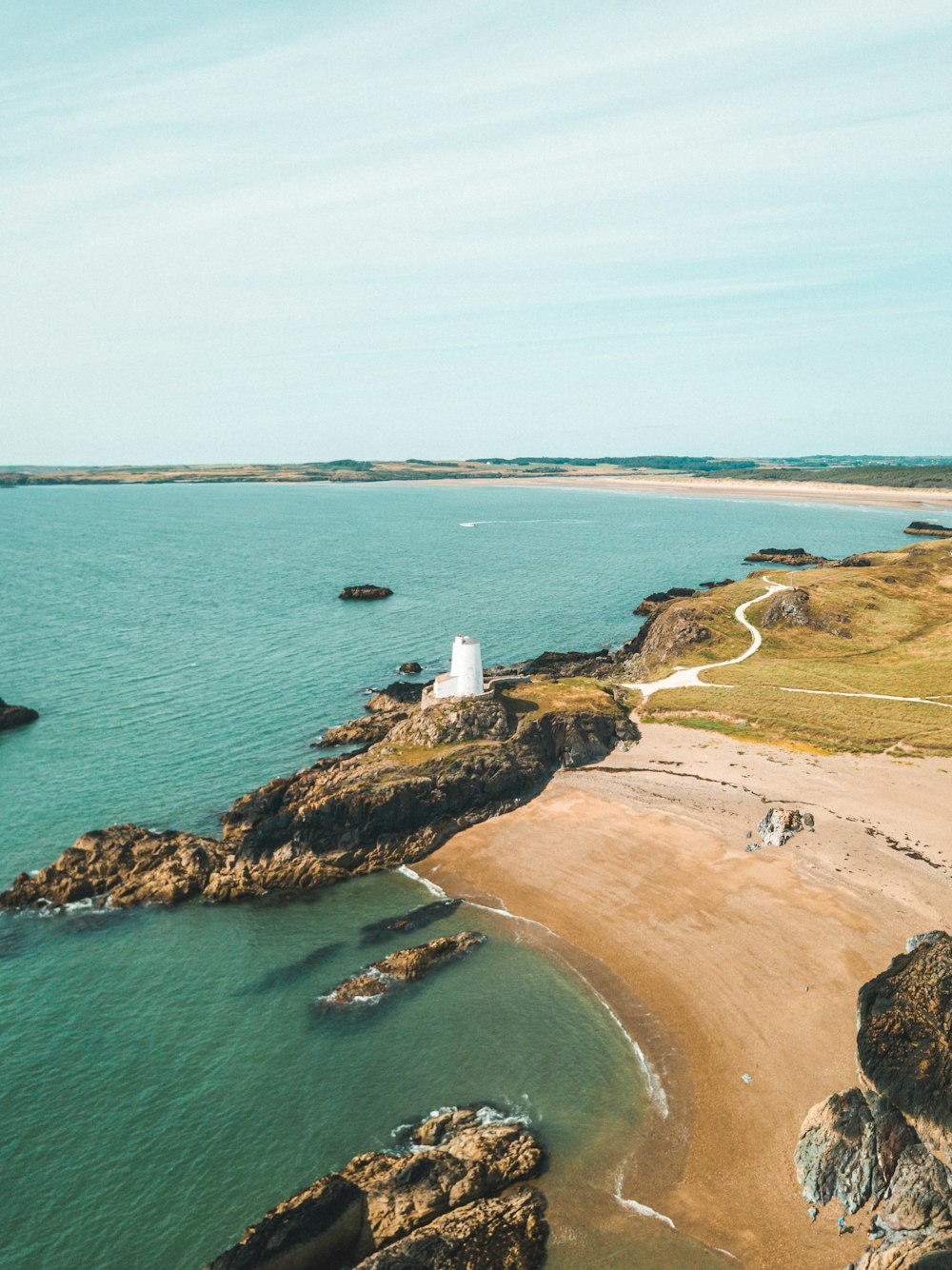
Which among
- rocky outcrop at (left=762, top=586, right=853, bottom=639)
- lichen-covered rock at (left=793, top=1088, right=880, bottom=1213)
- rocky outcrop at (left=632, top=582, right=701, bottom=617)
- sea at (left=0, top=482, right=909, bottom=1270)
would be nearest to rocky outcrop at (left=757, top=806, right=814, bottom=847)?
sea at (left=0, top=482, right=909, bottom=1270)

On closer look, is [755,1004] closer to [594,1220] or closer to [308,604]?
[594,1220]

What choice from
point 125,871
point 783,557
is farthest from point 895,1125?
point 783,557

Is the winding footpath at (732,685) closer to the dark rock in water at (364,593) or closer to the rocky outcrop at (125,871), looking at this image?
the rocky outcrop at (125,871)

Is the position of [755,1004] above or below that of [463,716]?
below

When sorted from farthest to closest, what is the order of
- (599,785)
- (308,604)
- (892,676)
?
1. (308,604)
2. (892,676)
3. (599,785)

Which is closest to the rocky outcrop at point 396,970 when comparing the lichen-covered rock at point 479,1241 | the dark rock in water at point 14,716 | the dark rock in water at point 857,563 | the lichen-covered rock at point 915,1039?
the lichen-covered rock at point 479,1241

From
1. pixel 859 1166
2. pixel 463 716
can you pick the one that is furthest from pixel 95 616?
pixel 859 1166
